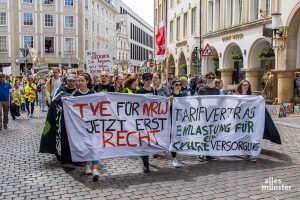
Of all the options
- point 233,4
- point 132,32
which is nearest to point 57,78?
point 233,4

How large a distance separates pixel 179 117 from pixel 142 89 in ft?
2.91

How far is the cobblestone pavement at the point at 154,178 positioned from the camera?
5.56 meters

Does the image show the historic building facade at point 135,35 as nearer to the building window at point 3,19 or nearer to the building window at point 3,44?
the building window at point 3,44

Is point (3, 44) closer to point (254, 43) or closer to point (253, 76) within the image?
point (253, 76)

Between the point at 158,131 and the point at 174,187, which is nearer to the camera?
the point at 174,187

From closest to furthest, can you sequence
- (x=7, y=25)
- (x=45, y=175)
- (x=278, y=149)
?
1. (x=45, y=175)
2. (x=278, y=149)
3. (x=7, y=25)

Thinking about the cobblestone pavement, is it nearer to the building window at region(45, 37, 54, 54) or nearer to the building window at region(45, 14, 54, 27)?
the building window at region(45, 37, 54, 54)

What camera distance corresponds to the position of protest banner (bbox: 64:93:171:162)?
6.63 metres

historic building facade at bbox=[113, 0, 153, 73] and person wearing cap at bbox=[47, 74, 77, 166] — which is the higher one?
historic building facade at bbox=[113, 0, 153, 73]

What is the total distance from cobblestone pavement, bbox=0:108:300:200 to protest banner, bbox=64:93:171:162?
15.8 inches

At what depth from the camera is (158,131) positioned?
23.3 feet

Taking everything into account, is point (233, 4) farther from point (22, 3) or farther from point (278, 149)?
point (22, 3)

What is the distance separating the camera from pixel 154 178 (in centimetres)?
641

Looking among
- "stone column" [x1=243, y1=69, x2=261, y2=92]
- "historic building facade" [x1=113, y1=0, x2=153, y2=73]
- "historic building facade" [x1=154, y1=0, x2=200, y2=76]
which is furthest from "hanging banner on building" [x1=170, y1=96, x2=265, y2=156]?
"historic building facade" [x1=113, y1=0, x2=153, y2=73]
